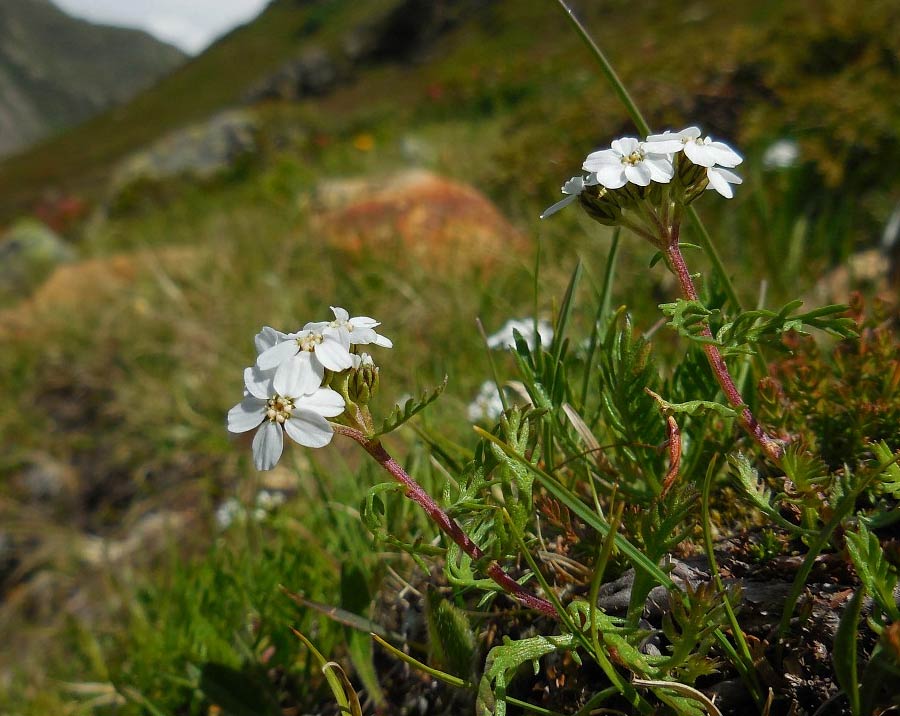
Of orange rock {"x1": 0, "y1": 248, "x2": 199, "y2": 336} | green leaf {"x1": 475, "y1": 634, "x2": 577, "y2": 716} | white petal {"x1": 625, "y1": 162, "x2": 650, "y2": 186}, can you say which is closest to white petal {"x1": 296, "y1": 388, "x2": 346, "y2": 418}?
green leaf {"x1": 475, "y1": 634, "x2": 577, "y2": 716}

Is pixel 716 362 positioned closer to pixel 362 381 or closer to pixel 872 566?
pixel 872 566

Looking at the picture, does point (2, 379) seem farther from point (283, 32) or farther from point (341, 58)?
point (283, 32)

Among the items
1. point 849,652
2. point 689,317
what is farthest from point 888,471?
point 689,317

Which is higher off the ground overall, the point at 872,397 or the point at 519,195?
the point at 519,195

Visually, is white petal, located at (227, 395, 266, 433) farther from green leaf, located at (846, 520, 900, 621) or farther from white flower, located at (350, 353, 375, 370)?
green leaf, located at (846, 520, 900, 621)

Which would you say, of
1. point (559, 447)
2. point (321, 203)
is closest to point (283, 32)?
point (321, 203)
